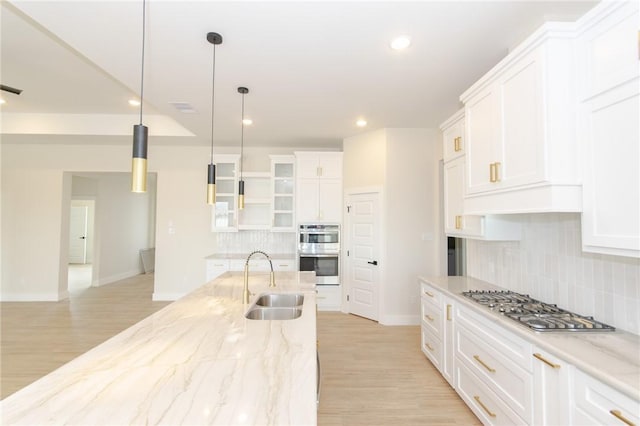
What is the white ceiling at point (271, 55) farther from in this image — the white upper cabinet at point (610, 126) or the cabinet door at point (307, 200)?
the cabinet door at point (307, 200)

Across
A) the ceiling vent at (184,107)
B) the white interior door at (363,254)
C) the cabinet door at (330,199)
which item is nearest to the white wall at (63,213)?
the ceiling vent at (184,107)

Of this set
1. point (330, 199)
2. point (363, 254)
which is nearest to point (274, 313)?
point (363, 254)

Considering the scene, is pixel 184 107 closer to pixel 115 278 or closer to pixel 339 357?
pixel 339 357

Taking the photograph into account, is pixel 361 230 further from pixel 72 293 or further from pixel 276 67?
pixel 72 293

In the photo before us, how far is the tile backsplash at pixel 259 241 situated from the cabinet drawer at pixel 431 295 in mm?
2866

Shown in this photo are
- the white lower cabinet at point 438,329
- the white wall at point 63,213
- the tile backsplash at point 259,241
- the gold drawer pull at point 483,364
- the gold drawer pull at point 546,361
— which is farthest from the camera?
the tile backsplash at point 259,241

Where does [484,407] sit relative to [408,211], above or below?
below

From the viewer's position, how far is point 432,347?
2949 mm

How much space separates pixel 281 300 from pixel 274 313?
0.25 metres

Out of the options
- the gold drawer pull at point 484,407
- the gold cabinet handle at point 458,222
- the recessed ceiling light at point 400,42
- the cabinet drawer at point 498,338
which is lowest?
the gold drawer pull at point 484,407

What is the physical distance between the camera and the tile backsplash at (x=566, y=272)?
159 centimetres

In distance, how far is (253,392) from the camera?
103 cm

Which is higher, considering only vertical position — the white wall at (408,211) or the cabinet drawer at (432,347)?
the white wall at (408,211)

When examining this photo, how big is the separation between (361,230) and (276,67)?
Result: 2769mm
